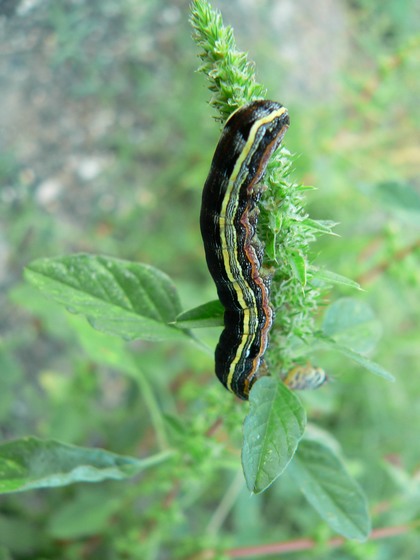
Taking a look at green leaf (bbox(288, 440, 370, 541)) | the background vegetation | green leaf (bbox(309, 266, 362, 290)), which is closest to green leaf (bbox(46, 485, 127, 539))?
the background vegetation

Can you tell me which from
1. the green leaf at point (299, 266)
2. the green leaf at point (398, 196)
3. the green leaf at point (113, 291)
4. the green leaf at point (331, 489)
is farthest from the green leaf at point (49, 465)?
the green leaf at point (398, 196)

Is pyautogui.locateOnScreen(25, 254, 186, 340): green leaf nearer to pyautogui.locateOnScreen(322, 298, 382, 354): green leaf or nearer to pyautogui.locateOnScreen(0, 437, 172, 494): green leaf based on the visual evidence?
pyautogui.locateOnScreen(0, 437, 172, 494): green leaf

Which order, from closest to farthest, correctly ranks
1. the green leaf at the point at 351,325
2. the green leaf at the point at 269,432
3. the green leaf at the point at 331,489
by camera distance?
the green leaf at the point at 269,432
the green leaf at the point at 331,489
the green leaf at the point at 351,325

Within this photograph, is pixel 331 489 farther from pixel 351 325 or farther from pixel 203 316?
pixel 203 316

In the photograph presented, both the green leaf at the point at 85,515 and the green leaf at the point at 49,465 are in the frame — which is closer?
the green leaf at the point at 49,465

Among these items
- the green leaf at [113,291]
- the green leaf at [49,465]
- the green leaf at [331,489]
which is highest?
the green leaf at [113,291]

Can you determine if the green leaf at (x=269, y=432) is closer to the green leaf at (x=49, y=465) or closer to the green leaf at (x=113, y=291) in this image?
the green leaf at (x=113, y=291)

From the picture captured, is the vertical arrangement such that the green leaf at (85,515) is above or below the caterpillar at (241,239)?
below
